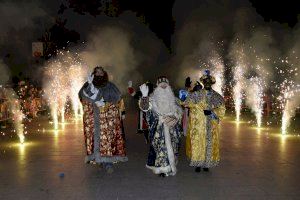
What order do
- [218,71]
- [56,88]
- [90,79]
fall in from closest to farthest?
[90,79], [56,88], [218,71]

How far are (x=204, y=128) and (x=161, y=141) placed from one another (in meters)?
1.01

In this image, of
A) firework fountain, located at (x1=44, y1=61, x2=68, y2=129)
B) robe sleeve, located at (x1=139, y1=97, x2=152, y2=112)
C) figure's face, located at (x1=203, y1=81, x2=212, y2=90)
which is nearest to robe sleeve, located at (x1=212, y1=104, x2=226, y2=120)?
figure's face, located at (x1=203, y1=81, x2=212, y2=90)

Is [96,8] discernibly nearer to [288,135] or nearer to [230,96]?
[230,96]

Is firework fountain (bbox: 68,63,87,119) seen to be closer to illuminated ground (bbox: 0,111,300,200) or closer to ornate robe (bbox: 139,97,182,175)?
Result: illuminated ground (bbox: 0,111,300,200)

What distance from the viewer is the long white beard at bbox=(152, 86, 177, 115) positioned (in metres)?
8.59

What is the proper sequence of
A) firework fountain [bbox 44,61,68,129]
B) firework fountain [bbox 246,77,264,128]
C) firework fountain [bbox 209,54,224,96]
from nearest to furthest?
1. firework fountain [bbox 246,77,264,128]
2. firework fountain [bbox 44,61,68,129]
3. firework fountain [bbox 209,54,224,96]

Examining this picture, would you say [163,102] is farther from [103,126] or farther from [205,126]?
[103,126]

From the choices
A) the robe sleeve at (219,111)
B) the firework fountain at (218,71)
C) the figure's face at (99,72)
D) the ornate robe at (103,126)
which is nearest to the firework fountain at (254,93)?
the firework fountain at (218,71)

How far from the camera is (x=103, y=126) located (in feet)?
29.8

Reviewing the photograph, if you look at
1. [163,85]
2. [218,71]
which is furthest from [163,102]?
[218,71]

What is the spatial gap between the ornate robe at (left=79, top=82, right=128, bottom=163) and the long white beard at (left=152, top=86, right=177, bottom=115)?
91 centimetres

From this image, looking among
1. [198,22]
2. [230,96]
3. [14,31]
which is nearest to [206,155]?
[230,96]

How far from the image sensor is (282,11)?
3025 cm

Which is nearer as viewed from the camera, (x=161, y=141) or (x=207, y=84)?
(x=161, y=141)
